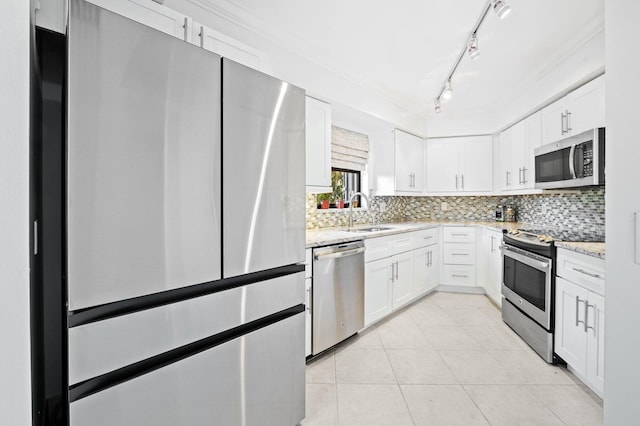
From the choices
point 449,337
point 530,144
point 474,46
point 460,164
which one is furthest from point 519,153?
point 449,337

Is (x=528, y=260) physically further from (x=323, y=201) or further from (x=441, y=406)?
(x=323, y=201)

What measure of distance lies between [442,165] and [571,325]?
117 inches

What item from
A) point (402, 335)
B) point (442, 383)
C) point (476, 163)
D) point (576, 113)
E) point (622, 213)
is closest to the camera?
point (622, 213)

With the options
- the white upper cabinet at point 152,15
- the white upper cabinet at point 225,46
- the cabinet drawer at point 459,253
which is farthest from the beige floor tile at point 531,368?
the white upper cabinet at point 152,15

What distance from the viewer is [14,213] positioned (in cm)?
65

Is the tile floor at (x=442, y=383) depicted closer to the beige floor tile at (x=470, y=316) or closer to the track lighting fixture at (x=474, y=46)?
the beige floor tile at (x=470, y=316)

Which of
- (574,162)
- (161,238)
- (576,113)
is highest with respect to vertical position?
(576,113)

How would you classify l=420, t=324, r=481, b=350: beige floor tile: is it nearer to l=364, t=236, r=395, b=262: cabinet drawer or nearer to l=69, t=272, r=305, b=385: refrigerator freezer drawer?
Result: l=364, t=236, r=395, b=262: cabinet drawer

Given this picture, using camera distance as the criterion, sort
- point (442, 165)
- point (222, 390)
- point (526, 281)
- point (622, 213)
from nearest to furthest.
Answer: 1. point (622, 213)
2. point (222, 390)
3. point (526, 281)
4. point (442, 165)

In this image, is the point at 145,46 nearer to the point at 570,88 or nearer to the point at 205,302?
the point at 205,302

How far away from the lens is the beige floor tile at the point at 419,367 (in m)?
2.23

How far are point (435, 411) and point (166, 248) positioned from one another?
1822mm

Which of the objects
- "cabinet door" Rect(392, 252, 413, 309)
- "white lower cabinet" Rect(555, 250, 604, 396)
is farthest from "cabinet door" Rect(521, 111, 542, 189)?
"cabinet door" Rect(392, 252, 413, 309)

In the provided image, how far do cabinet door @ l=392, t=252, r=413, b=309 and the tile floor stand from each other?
1.31 ft
